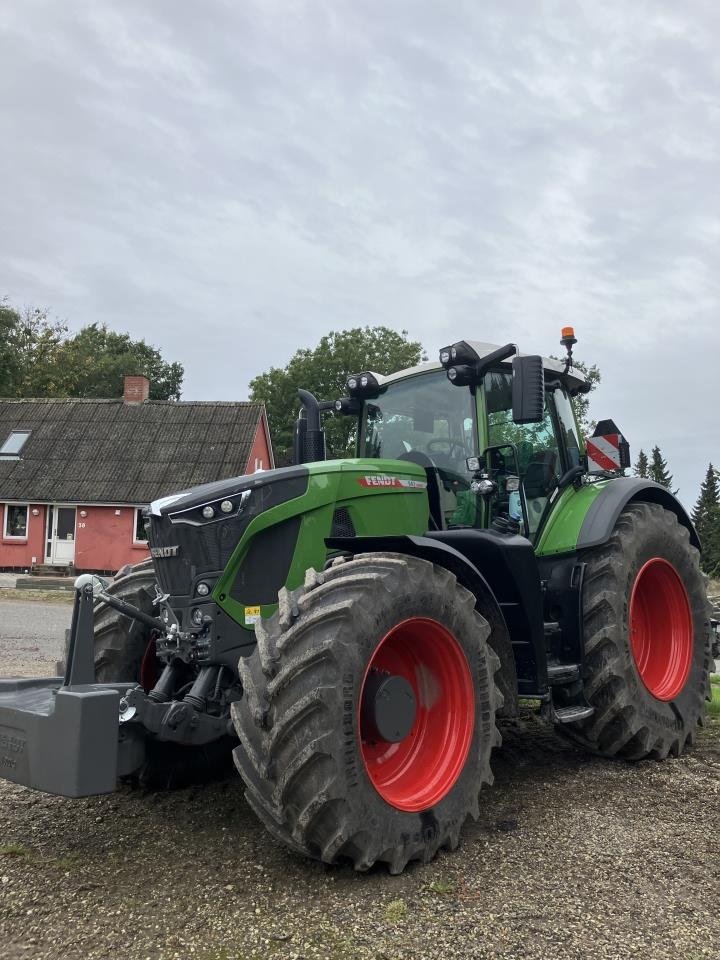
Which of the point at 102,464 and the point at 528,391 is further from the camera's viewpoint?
the point at 102,464

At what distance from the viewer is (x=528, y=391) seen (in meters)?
4.57

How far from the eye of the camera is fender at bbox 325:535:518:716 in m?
3.98

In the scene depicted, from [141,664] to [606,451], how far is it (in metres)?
3.69


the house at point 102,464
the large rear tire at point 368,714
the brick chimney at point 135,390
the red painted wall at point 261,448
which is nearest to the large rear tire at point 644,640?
the large rear tire at point 368,714

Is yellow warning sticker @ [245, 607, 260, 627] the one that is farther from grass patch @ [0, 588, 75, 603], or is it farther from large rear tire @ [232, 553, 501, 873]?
grass patch @ [0, 588, 75, 603]

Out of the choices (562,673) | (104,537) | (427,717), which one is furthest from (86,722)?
(104,537)

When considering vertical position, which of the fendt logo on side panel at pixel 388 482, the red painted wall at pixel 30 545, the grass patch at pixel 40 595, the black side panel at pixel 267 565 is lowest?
the grass patch at pixel 40 595

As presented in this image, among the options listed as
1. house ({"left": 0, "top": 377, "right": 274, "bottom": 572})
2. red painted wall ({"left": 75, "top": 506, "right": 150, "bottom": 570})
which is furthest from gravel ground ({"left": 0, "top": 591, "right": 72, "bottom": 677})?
house ({"left": 0, "top": 377, "right": 274, "bottom": 572})

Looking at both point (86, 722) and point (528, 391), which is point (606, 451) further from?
point (86, 722)

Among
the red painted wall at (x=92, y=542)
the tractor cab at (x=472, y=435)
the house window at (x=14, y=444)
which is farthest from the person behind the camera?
the house window at (x=14, y=444)

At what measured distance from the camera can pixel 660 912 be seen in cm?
317

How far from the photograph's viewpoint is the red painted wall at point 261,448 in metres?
29.4

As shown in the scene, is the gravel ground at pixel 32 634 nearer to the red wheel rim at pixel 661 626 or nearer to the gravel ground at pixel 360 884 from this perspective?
the gravel ground at pixel 360 884

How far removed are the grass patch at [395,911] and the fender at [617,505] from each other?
2.54 meters
